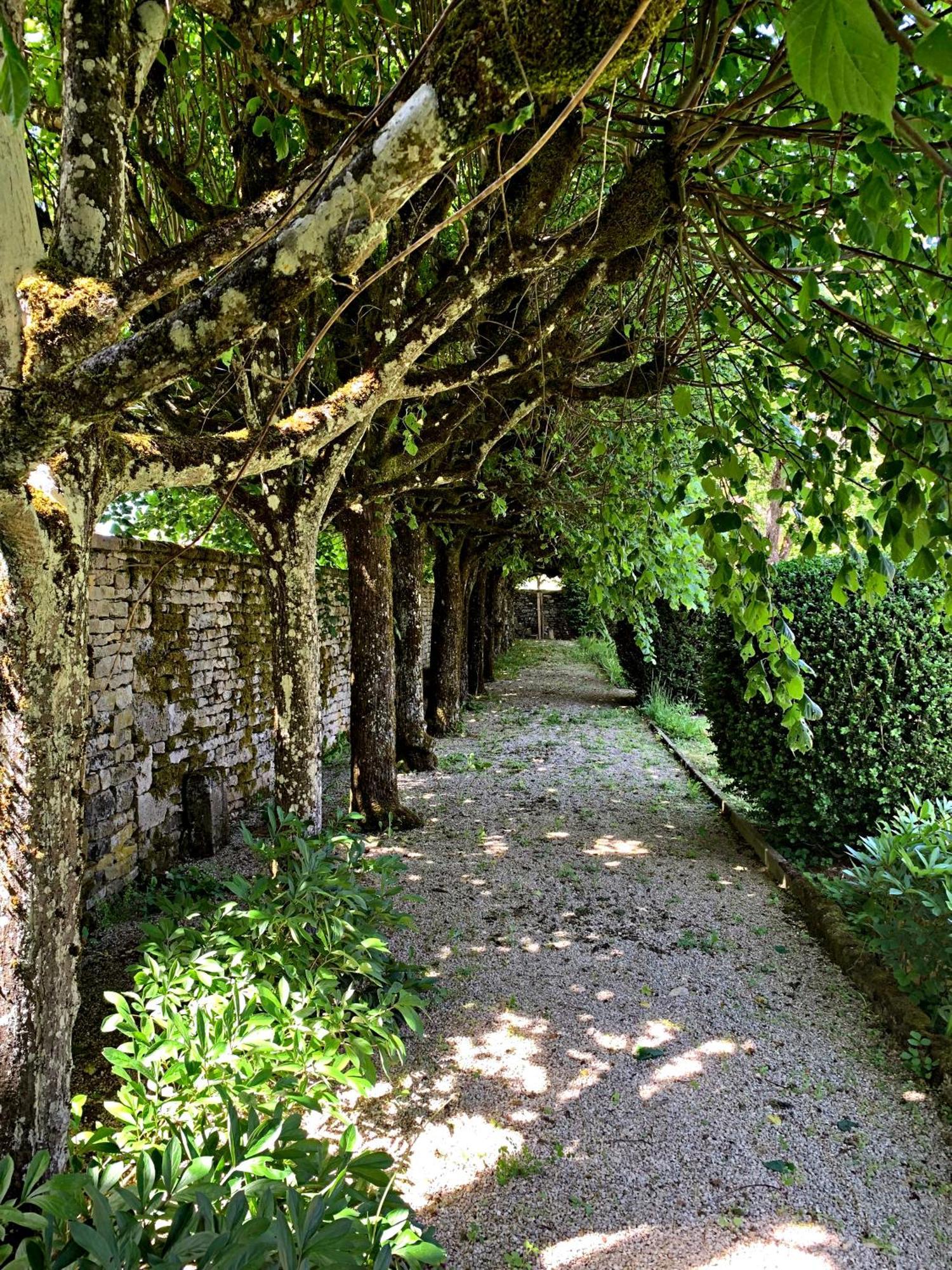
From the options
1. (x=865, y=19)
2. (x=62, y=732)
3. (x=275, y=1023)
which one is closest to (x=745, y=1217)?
(x=275, y=1023)

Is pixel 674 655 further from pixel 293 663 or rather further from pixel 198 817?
pixel 293 663

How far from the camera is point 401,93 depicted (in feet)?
5.65

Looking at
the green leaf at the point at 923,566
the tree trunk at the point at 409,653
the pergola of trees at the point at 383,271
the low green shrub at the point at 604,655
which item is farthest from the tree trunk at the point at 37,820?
the low green shrub at the point at 604,655

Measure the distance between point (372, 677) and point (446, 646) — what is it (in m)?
4.85

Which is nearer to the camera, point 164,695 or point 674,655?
point 164,695

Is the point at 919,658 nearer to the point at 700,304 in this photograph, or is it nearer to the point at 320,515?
the point at 700,304

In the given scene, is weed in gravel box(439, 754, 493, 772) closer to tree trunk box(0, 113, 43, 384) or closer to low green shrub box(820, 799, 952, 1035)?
low green shrub box(820, 799, 952, 1035)

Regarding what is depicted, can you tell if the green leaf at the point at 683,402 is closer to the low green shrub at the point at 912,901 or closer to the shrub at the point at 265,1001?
the shrub at the point at 265,1001

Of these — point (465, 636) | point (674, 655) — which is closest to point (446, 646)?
point (465, 636)

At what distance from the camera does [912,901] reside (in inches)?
160

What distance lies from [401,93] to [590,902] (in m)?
4.91

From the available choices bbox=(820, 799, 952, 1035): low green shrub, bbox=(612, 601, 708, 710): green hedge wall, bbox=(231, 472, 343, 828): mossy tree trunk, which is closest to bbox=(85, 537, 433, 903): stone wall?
bbox=(231, 472, 343, 828): mossy tree trunk

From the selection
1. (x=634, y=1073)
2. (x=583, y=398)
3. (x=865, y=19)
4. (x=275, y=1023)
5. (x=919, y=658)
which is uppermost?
(x=583, y=398)

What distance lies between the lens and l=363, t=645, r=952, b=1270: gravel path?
2.55 meters
